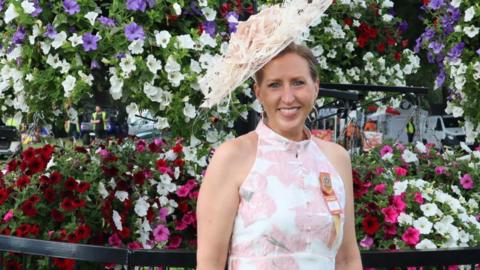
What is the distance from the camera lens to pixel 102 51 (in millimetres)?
3549

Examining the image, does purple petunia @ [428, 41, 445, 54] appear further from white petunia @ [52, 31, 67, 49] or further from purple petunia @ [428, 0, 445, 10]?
white petunia @ [52, 31, 67, 49]

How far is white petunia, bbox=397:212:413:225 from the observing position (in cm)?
358

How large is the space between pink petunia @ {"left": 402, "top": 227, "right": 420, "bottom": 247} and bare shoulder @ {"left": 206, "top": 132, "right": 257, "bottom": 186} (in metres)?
1.73

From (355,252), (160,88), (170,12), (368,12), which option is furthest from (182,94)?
(368,12)

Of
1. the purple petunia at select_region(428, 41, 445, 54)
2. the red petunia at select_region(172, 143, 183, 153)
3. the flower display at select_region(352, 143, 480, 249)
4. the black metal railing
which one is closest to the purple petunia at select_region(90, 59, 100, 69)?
the red petunia at select_region(172, 143, 183, 153)

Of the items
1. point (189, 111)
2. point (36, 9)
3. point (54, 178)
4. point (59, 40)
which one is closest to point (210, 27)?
point (189, 111)

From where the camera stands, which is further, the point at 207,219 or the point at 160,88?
the point at 160,88

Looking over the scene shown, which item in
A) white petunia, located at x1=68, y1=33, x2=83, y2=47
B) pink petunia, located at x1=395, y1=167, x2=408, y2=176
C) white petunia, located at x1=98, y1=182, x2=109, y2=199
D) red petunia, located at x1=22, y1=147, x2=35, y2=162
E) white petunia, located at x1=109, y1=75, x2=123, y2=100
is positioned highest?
white petunia, located at x1=68, y1=33, x2=83, y2=47

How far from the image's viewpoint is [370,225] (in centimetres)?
354

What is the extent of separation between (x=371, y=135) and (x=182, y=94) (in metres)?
2.82

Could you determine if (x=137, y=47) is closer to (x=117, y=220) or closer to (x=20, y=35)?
(x=20, y=35)

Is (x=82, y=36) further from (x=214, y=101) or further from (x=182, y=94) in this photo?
(x=214, y=101)

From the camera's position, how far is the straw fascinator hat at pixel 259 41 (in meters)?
1.99

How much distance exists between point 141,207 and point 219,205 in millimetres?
1765
